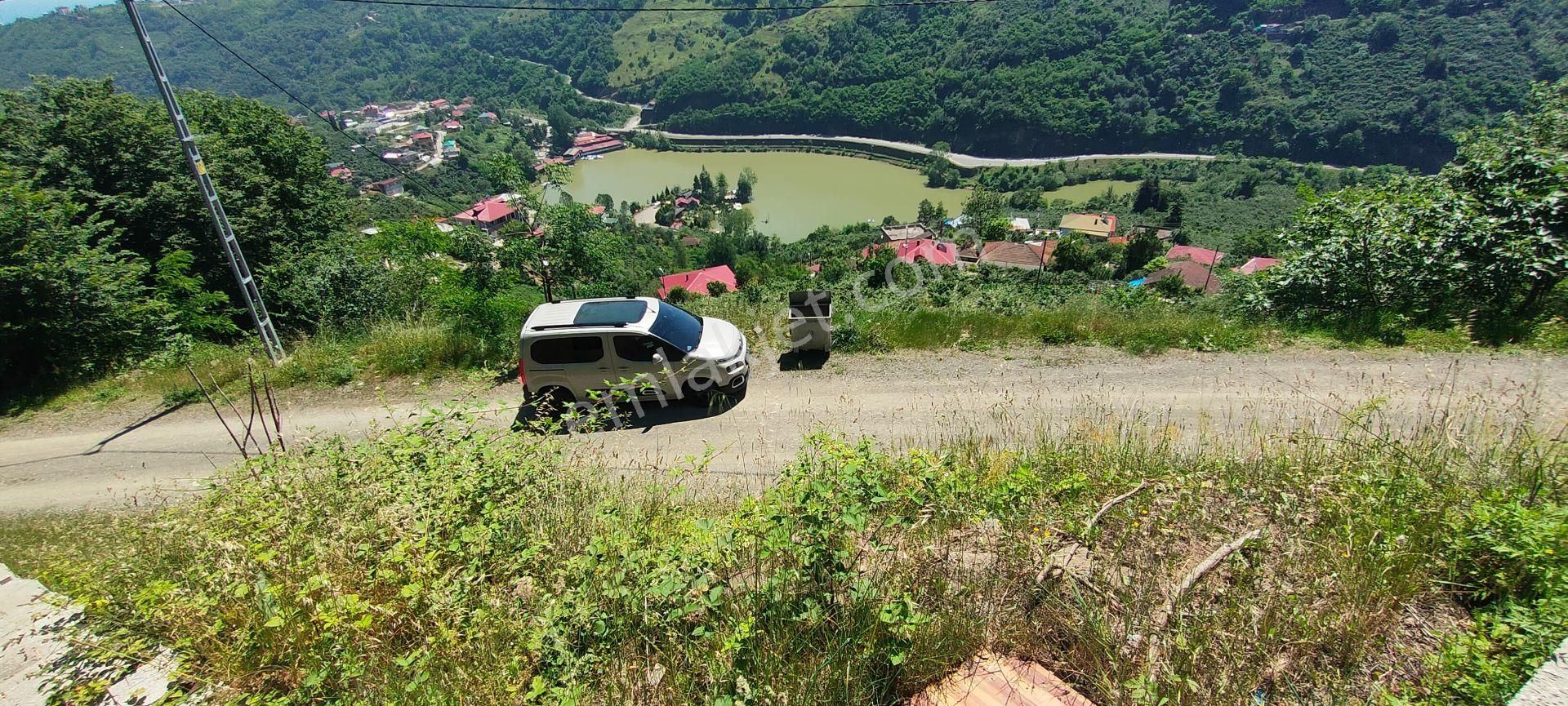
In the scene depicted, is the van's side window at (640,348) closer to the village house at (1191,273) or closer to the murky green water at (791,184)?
the village house at (1191,273)

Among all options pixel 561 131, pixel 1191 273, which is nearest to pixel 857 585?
pixel 1191 273

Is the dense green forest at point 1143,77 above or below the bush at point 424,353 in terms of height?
above

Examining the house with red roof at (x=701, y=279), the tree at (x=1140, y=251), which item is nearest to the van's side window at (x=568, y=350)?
the house with red roof at (x=701, y=279)

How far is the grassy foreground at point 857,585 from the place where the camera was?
9.41ft

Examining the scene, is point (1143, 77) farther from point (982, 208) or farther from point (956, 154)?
point (982, 208)

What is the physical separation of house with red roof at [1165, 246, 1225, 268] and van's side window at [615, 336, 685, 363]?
150ft

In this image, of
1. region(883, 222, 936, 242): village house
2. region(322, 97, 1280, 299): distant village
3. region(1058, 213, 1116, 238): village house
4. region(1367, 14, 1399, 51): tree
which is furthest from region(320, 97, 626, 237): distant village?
region(1367, 14, 1399, 51): tree

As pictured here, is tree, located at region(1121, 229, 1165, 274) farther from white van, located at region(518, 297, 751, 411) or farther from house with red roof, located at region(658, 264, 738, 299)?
white van, located at region(518, 297, 751, 411)

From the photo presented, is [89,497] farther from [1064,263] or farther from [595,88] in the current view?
[595,88]

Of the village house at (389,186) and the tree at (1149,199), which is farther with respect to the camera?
the tree at (1149,199)

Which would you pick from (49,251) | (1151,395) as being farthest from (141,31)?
(1151,395)

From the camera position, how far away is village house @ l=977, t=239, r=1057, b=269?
46.6 metres

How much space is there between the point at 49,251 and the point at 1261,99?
11072 cm

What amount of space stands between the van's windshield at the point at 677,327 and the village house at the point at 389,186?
66.9 metres
